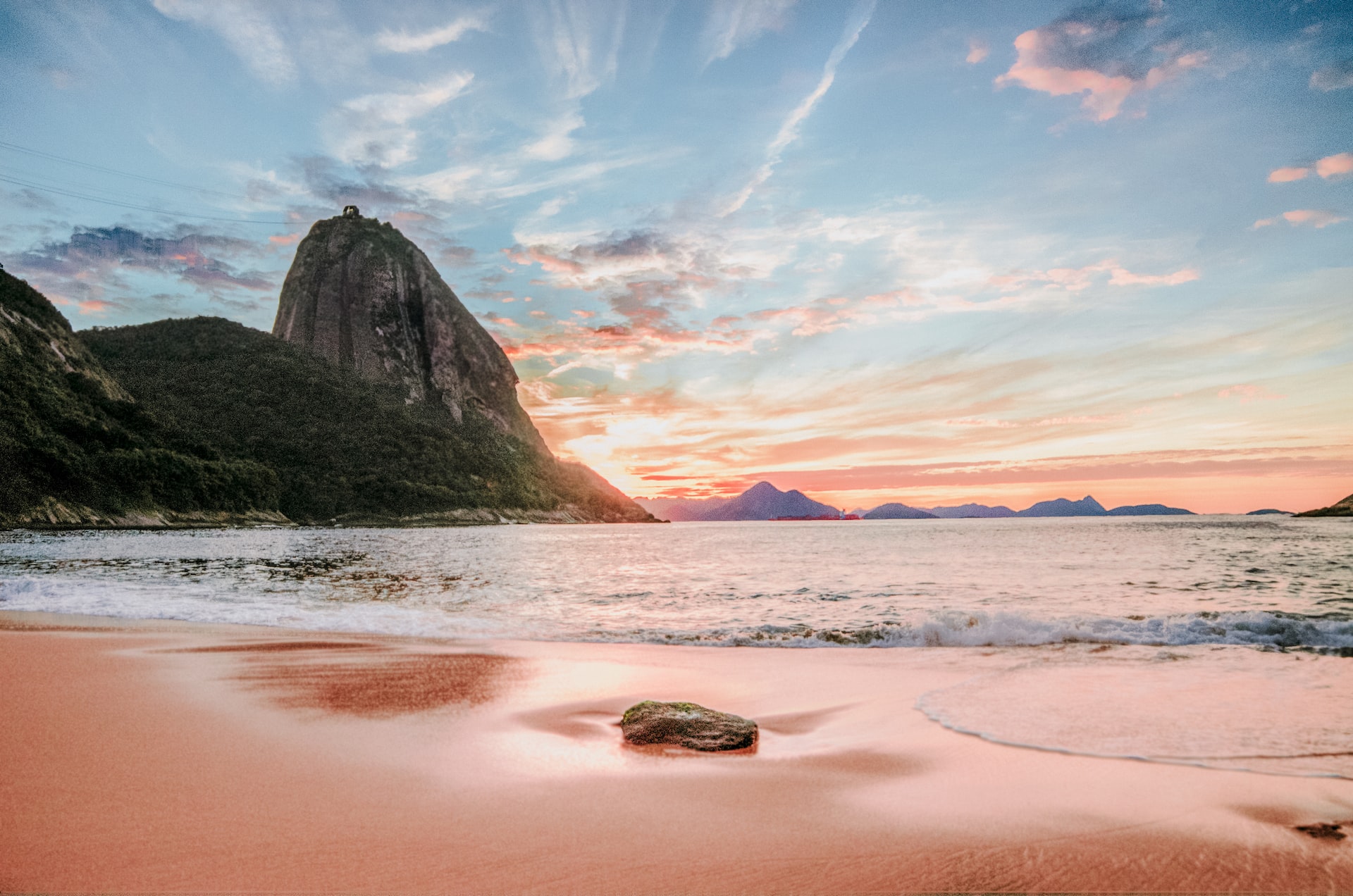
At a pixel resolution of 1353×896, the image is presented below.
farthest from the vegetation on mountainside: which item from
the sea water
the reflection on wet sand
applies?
the reflection on wet sand

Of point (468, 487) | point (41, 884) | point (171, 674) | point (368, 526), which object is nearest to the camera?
point (41, 884)

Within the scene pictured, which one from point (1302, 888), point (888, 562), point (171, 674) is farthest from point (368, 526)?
point (1302, 888)

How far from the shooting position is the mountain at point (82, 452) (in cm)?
7100

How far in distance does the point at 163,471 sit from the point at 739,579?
96.5 meters

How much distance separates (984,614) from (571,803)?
9.60m

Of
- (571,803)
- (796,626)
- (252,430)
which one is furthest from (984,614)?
(252,430)

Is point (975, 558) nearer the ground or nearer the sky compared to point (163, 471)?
nearer the ground

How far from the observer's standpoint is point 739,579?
72.5 feet

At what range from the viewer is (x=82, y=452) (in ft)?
258

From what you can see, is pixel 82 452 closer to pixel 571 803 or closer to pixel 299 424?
pixel 299 424

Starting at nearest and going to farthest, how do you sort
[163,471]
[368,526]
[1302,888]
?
[1302,888], [163,471], [368,526]

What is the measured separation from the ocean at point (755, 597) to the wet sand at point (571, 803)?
15.9 ft

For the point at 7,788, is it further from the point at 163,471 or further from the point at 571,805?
the point at 163,471

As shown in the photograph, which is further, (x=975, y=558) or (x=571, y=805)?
(x=975, y=558)
